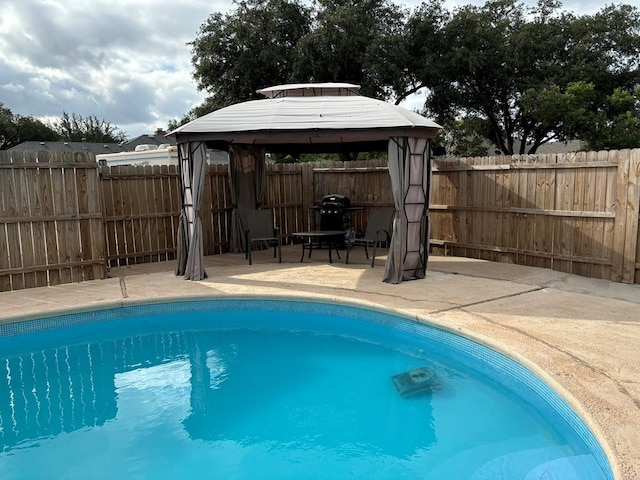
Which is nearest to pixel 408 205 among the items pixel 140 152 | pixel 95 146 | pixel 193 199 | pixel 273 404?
pixel 193 199

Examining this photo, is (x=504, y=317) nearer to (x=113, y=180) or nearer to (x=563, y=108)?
(x=113, y=180)

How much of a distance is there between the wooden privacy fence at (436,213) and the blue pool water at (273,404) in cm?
180

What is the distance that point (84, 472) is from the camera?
3342 millimetres

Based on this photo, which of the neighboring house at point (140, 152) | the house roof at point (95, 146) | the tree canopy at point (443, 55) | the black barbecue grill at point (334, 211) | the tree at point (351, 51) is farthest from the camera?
the house roof at point (95, 146)

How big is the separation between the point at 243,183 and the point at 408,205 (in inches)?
161

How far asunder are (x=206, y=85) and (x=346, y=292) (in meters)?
14.8

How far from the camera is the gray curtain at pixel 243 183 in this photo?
9859 millimetres

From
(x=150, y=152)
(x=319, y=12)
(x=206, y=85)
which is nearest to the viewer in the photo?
(x=150, y=152)

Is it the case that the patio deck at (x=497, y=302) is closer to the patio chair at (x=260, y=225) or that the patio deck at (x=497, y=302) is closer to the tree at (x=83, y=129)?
the patio chair at (x=260, y=225)

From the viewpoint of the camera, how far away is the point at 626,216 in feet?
21.7

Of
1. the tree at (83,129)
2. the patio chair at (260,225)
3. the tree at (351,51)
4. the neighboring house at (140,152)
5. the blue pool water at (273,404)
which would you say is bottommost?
the blue pool water at (273,404)

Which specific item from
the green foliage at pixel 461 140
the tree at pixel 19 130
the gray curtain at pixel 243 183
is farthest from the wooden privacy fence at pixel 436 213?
the tree at pixel 19 130

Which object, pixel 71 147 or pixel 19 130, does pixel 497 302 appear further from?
pixel 19 130

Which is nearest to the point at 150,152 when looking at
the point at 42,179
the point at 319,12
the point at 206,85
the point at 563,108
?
the point at 206,85
